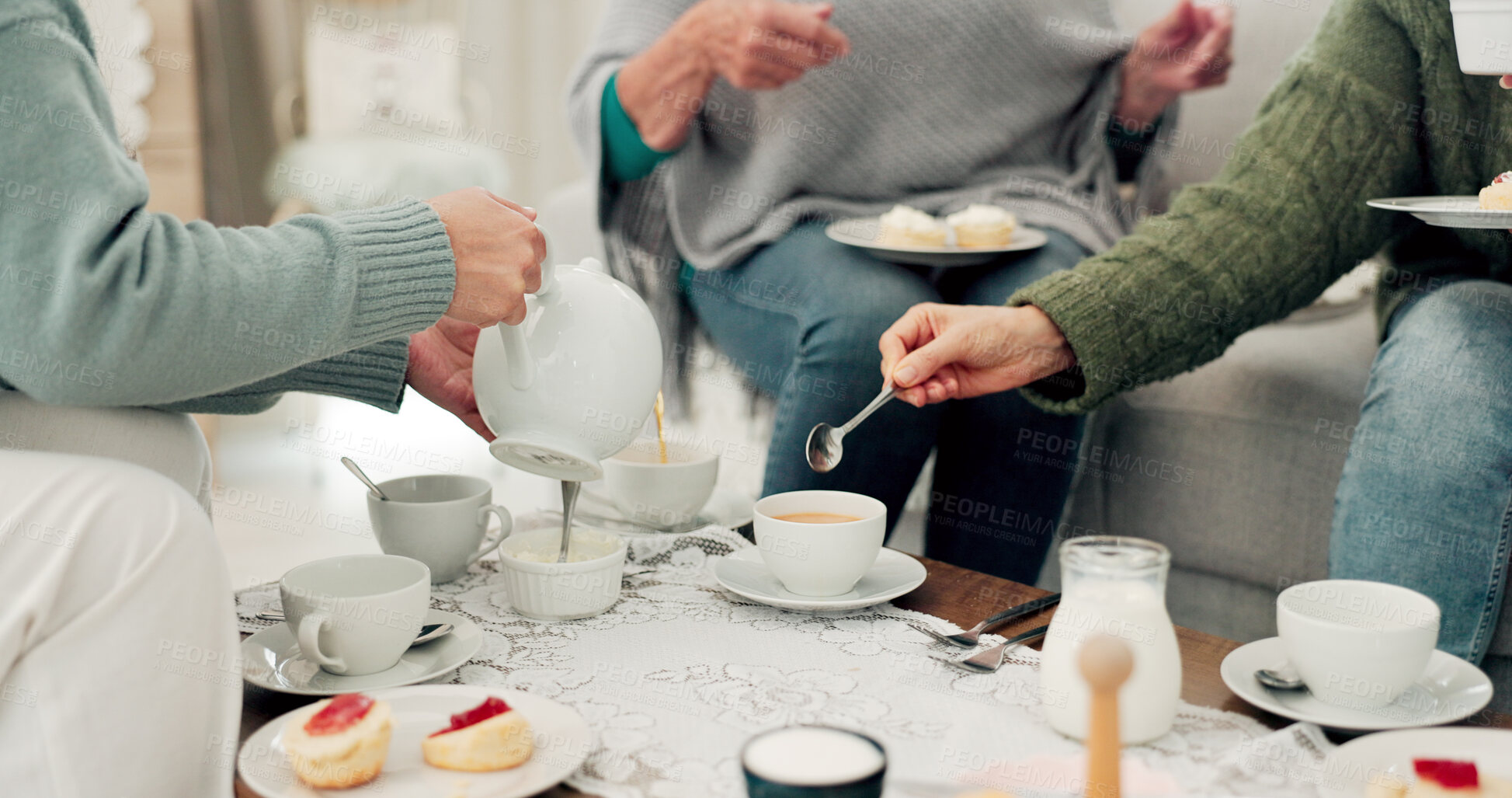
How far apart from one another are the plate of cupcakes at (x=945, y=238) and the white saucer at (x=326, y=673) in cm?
73

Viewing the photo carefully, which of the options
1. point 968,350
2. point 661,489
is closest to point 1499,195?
point 968,350

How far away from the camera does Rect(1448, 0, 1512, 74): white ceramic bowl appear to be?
773 mm

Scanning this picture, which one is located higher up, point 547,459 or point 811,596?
point 547,459

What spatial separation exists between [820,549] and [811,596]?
51 millimetres

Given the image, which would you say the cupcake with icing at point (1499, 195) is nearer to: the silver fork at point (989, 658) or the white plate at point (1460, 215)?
the white plate at point (1460, 215)

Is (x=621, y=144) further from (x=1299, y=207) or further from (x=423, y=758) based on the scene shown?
(x=423, y=758)

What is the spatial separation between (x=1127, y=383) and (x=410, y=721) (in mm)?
761

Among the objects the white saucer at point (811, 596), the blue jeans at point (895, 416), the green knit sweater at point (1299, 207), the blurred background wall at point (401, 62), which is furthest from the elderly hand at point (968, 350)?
Answer: the blurred background wall at point (401, 62)

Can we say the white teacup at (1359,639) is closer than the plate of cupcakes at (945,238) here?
Yes

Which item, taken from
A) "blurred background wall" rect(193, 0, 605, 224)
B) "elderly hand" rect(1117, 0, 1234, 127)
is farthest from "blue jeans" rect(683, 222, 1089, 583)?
"blurred background wall" rect(193, 0, 605, 224)

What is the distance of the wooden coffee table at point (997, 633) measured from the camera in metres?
0.73

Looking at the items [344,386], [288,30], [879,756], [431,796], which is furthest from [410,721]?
[288,30]

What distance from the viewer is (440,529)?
96 centimetres

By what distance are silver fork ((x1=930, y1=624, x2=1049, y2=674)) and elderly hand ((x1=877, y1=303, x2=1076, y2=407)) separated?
28cm
